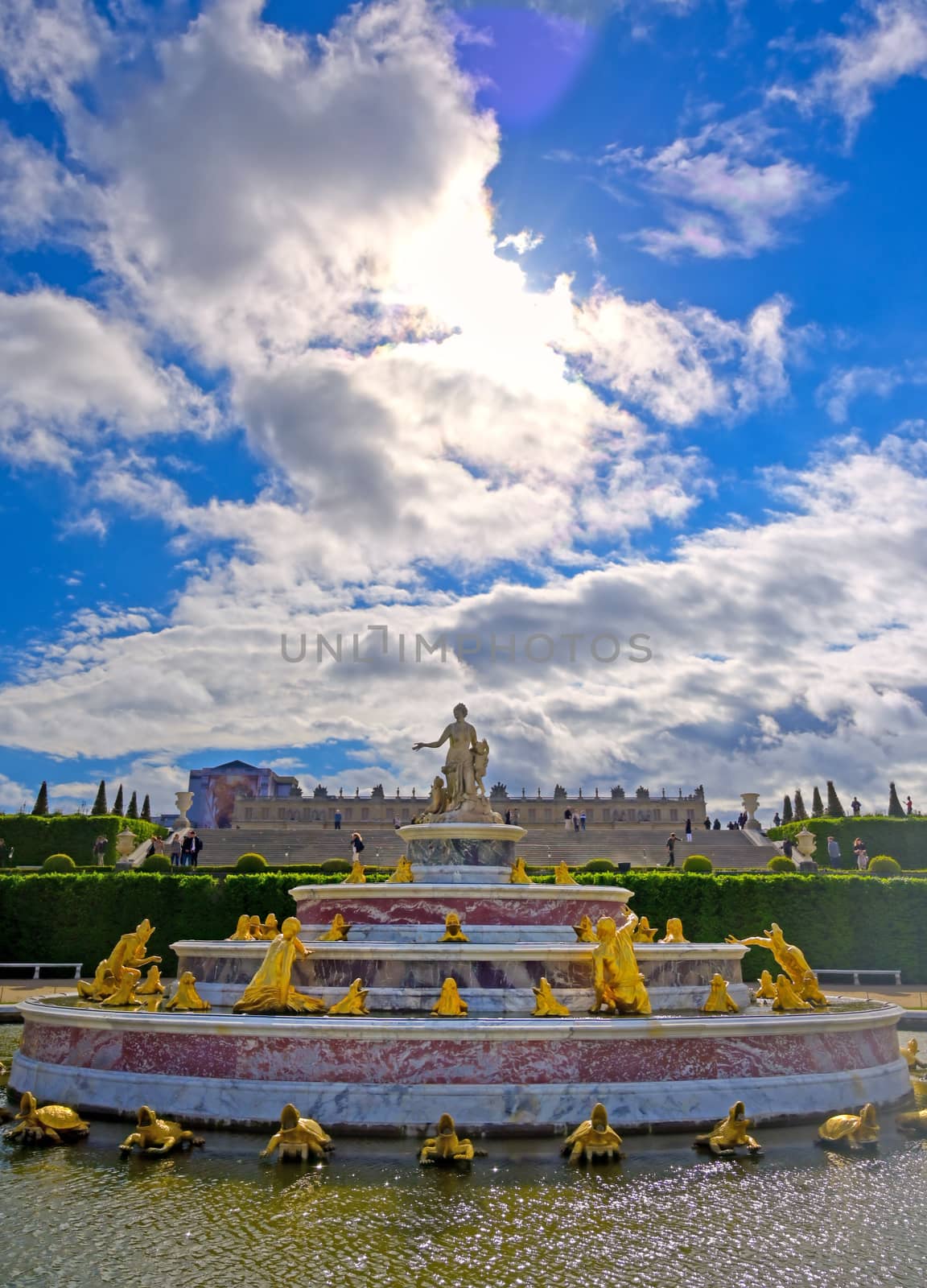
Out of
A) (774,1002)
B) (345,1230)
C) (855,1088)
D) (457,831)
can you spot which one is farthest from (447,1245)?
(457,831)

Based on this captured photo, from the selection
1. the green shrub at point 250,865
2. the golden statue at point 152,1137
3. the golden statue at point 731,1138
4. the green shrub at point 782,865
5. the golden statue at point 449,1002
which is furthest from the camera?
the green shrub at point 782,865

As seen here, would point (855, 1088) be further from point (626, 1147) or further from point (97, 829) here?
point (97, 829)

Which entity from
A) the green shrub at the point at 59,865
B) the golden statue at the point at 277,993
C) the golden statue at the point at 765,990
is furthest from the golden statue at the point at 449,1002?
the green shrub at the point at 59,865

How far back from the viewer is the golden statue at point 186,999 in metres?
16.0

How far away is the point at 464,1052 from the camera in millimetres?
13258

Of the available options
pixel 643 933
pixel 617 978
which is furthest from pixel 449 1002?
pixel 643 933

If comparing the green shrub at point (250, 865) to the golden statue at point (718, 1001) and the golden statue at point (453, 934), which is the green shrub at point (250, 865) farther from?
the golden statue at point (718, 1001)

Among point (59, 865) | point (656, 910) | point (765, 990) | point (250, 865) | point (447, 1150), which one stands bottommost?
point (447, 1150)

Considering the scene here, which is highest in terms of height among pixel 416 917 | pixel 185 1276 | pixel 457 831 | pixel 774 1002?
pixel 457 831

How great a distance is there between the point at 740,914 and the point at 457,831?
517 inches

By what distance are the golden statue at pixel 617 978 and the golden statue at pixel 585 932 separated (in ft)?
9.33

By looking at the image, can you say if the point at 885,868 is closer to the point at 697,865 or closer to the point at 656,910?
the point at 697,865

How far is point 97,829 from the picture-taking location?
49.4 metres

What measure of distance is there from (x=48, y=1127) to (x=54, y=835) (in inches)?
1581
